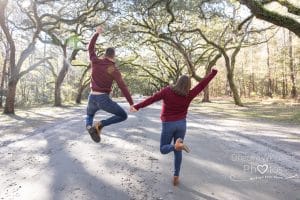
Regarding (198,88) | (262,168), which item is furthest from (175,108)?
(262,168)

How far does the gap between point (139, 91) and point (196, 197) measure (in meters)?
103

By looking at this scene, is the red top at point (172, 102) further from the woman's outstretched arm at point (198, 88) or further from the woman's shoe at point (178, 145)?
the woman's shoe at point (178, 145)

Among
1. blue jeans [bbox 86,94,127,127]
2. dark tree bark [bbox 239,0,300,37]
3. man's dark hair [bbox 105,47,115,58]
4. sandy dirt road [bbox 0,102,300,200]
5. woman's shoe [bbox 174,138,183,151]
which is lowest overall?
sandy dirt road [bbox 0,102,300,200]

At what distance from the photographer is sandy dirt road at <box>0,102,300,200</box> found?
579cm

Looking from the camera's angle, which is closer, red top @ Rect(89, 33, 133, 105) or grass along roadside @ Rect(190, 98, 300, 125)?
red top @ Rect(89, 33, 133, 105)

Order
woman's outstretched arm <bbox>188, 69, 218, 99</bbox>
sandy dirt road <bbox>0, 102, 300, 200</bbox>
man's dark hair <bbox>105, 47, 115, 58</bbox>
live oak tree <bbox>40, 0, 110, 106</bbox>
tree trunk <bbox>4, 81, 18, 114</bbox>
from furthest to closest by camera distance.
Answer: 1. live oak tree <bbox>40, 0, 110, 106</bbox>
2. tree trunk <bbox>4, 81, 18, 114</bbox>
3. man's dark hair <bbox>105, 47, 115, 58</bbox>
4. woman's outstretched arm <bbox>188, 69, 218, 99</bbox>
5. sandy dirt road <bbox>0, 102, 300, 200</bbox>

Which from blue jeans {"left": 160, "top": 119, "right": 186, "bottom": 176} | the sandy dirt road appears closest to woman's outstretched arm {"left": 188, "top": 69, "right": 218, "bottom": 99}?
blue jeans {"left": 160, "top": 119, "right": 186, "bottom": 176}

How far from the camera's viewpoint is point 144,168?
735 cm

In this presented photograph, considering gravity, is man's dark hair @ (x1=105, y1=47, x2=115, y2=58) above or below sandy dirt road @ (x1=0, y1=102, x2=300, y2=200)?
above

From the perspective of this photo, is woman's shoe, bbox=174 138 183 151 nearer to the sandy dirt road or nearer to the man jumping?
the sandy dirt road

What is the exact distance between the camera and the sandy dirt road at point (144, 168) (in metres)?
5.79

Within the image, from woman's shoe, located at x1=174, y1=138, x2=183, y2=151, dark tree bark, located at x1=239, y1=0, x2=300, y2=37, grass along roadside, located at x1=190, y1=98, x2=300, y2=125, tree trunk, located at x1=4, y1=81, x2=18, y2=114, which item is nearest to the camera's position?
woman's shoe, located at x1=174, y1=138, x2=183, y2=151

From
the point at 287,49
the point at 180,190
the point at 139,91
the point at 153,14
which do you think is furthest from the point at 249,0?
the point at 139,91

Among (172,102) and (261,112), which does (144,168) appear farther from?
(261,112)
